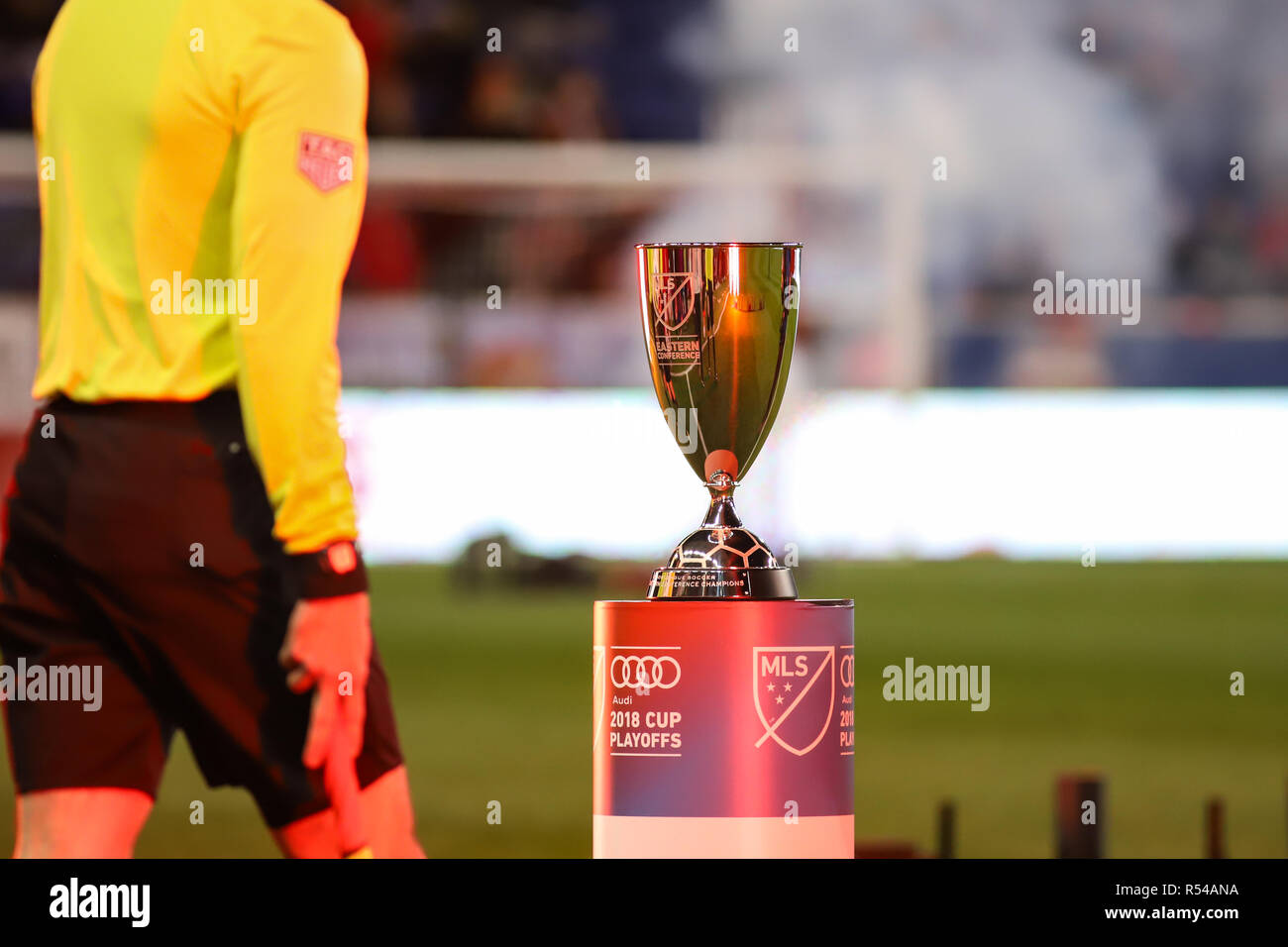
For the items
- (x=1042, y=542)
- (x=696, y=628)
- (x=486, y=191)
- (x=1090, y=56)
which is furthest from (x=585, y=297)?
(x=696, y=628)

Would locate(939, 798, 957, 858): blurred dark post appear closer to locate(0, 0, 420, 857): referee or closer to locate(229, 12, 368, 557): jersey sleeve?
locate(0, 0, 420, 857): referee

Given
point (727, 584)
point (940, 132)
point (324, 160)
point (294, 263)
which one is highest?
point (940, 132)

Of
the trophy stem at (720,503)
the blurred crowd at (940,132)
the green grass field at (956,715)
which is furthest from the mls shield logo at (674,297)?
the blurred crowd at (940,132)

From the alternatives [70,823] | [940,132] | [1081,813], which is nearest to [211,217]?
[70,823]

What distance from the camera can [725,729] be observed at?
128 cm

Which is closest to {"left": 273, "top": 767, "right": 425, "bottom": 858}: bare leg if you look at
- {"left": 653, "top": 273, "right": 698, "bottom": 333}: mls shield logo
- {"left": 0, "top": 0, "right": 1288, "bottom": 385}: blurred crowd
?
{"left": 653, "top": 273, "right": 698, "bottom": 333}: mls shield logo

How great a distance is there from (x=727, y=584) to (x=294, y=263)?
2.18ft

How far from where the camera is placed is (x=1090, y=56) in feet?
42.1

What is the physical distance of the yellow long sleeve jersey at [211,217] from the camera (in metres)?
1.82

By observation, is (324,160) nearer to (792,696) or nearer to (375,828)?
(375,828)

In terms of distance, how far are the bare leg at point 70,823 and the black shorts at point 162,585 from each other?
4 cm

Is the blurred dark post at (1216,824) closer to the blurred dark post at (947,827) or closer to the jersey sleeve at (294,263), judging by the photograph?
the blurred dark post at (947,827)

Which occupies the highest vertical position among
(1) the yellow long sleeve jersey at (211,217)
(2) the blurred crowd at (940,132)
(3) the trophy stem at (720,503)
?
(2) the blurred crowd at (940,132)

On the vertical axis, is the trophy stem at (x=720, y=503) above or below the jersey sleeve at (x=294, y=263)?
below
